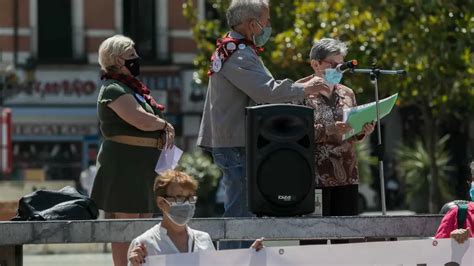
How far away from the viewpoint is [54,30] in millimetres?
35500

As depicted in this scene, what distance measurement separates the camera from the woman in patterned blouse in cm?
744

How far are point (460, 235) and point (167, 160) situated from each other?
6.07 ft

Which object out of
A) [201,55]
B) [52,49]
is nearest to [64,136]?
[52,49]

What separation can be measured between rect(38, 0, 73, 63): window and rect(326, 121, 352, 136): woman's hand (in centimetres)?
2838

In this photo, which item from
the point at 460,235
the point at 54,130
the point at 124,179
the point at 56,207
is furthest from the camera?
the point at 54,130

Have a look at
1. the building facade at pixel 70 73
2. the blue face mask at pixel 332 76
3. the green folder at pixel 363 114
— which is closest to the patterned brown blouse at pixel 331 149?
the green folder at pixel 363 114

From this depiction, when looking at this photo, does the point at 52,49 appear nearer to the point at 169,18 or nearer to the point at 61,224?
the point at 169,18

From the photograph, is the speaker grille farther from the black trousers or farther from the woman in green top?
the woman in green top

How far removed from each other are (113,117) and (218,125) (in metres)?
0.64

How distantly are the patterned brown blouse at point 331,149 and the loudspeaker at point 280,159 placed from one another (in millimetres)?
464

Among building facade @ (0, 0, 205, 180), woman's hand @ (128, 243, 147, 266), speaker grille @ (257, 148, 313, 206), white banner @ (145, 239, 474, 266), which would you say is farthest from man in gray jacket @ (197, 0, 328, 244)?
building facade @ (0, 0, 205, 180)

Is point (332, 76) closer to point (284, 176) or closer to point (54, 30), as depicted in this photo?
point (284, 176)

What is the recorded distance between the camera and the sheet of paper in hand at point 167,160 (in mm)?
7078

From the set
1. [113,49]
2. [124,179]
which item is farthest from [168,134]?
[113,49]
